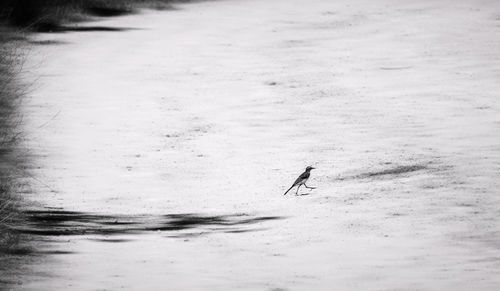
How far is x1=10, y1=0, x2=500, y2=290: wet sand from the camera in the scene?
37.8 feet

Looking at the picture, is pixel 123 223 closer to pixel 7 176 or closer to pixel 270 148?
pixel 7 176

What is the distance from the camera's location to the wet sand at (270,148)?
1152 cm

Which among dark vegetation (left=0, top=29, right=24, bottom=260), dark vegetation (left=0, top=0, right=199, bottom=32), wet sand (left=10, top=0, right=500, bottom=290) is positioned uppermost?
dark vegetation (left=0, top=29, right=24, bottom=260)

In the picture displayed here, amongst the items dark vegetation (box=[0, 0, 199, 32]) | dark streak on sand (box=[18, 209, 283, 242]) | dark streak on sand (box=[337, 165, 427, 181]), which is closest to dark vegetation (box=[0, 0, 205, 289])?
dark streak on sand (box=[18, 209, 283, 242])

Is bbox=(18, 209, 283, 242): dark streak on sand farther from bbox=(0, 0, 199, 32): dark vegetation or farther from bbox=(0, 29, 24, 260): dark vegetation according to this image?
bbox=(0, 0, 199, 32): dark vegetation

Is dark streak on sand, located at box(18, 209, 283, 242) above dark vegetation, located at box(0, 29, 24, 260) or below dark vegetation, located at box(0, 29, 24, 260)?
below

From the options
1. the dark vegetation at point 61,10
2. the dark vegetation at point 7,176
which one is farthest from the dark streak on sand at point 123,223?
the dark vegetation at point 61,10

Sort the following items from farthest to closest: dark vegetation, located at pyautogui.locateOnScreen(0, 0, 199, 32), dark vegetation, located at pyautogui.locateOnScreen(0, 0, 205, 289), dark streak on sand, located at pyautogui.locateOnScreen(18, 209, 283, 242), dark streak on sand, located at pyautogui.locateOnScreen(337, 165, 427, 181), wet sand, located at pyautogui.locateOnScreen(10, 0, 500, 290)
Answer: dark vegetation, located at pyautogui.locateOnScreen(0, 0, 199, 32), dark streak on sand, located at pyautogui.locateOnScreen(337, 165, 427, 181), dark streak on sand, located at pyautogui.locateOnScreen(18, 209, 283, 242), dark vegetation, located at pyautogui.locateOnScreen(0, 0, 205, 289), wet sand, located at pyautogui.locateOnScreen(10, 0, 500, 290)

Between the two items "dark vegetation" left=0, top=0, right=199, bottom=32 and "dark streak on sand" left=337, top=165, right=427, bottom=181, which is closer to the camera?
"dark streak on sand" left=337, top=165, right=427, bottom=181

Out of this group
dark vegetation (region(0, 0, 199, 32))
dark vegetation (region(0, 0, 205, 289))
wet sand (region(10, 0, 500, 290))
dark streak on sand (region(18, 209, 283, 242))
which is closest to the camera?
wet sand (region(10, 0, 500, 290))

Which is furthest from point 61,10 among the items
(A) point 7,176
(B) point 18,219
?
(A) point 7,176

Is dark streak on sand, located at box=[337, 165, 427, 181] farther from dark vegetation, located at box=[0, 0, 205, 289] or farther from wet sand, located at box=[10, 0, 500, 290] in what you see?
dark vegetation, located at box=[0, 0, 205, 289]

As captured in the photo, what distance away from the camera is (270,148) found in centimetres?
1725

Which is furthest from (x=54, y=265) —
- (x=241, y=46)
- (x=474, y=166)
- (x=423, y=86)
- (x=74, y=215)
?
(x=241, y=46)
